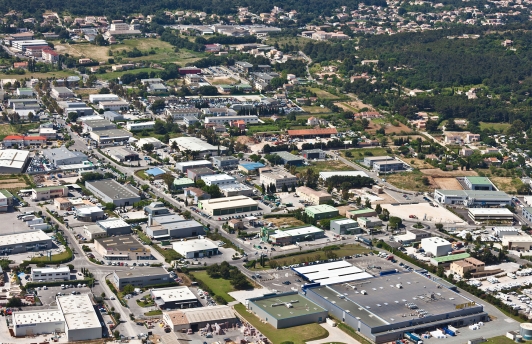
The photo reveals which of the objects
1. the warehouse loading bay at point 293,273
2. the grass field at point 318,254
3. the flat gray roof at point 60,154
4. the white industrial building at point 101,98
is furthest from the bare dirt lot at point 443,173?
the white industrial building at point 101,98

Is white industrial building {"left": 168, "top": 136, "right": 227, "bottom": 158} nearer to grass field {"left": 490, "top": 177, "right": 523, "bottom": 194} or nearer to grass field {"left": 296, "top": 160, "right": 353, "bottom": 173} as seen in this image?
grass field {"left": 296, "top": 160, "right": 353, "bottom": 173}

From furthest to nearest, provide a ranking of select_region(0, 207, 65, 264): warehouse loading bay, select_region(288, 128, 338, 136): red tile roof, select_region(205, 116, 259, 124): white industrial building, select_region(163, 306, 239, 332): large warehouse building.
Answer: select_region(205, 116, 259, 124): white industrial building
select_region(288, 128, 338, 136): red tile roof
select_region(0, 207, 65, 264): warehouse loading bay
select_region(163, 306, 239, 332): large warehouse building

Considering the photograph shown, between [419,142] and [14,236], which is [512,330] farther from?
[419,142]

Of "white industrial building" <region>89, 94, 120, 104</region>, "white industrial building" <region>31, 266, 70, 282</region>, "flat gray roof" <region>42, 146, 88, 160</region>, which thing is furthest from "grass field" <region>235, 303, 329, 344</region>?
"white industrial building" <region>89, 94, 120, 104</region>

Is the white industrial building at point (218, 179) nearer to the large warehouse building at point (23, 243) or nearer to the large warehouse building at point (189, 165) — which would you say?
the large warehouse building at point (189, 165)

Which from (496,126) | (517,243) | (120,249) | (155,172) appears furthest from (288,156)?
(120,249)
